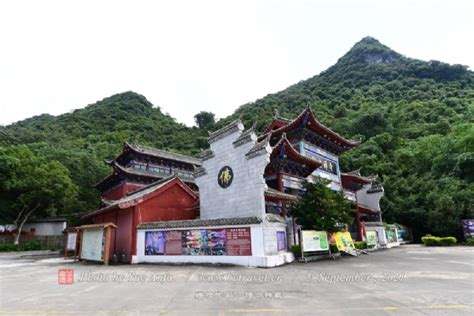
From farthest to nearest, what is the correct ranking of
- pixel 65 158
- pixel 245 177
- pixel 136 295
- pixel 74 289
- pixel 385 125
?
1. pixel 385 125
2. pixel 65 158
3. pixel 245 177
4. pixel 74 289
5. pixel 136 295

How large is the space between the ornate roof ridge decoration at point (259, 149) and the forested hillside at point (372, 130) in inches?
891

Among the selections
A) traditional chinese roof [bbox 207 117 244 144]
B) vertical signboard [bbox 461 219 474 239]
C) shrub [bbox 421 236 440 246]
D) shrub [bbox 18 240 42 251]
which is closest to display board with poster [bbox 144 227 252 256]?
traditional chinese roof [bbox 207 117 244 144]

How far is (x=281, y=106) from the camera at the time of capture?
79.9 metres

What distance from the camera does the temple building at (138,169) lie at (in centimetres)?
2658

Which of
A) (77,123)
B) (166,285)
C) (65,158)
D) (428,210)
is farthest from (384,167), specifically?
(77,123)

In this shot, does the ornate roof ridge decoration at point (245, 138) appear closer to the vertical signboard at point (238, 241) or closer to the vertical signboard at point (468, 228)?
the vertical signboard at point (238, 241)

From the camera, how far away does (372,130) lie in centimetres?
5247

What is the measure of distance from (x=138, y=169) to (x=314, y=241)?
19.2 metres

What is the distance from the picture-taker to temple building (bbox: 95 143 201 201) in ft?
87.2

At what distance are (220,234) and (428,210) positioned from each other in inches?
1026

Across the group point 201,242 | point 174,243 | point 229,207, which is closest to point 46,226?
point 174,243

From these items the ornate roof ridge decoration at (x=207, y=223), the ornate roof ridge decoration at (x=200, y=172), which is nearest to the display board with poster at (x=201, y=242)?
the ornate roof ridge decoration at (x=207, y=223)

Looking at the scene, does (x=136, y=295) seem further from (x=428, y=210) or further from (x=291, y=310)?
(x=428, y=210)

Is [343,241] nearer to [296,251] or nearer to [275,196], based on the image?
[296,251]
